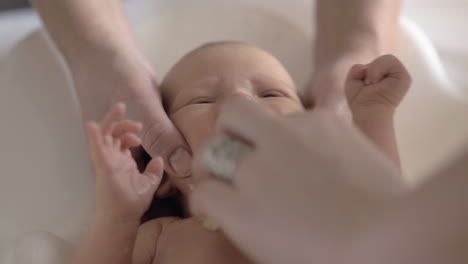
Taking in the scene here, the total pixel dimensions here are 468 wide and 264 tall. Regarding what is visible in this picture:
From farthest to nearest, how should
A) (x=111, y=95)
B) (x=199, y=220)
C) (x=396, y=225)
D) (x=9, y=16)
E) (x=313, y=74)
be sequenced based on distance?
1. (x=9, y=16)
2. (x=313, y=74)
3. (x=111, y=95)
4. (x=199, y=220)
5. (x=396, y=225)

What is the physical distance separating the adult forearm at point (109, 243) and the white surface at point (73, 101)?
15 centimetres

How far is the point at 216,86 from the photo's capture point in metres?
0.76

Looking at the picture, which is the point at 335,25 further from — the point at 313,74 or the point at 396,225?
the point at 396,225

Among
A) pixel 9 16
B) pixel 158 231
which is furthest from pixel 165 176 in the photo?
pixel 9 16

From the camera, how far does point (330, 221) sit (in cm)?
34

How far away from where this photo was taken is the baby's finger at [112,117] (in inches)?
22.8

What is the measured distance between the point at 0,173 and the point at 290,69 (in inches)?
22.9

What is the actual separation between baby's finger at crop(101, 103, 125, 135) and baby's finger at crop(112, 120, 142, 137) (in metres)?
0.01

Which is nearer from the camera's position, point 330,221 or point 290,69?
point 330,221

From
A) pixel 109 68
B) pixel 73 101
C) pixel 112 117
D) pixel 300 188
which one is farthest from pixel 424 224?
pixel 73 101

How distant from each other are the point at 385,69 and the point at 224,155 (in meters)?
0.43

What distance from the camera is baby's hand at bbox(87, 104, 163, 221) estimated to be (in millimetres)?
600

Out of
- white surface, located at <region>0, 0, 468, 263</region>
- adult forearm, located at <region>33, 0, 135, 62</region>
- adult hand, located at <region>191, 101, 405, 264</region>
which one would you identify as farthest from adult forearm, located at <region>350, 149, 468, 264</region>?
adult forearm, located at <region>33, 0, 135, 62</region>

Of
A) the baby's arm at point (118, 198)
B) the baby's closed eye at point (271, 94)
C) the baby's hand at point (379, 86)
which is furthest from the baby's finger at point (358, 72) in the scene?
the baby's arm at point (118, 198)
